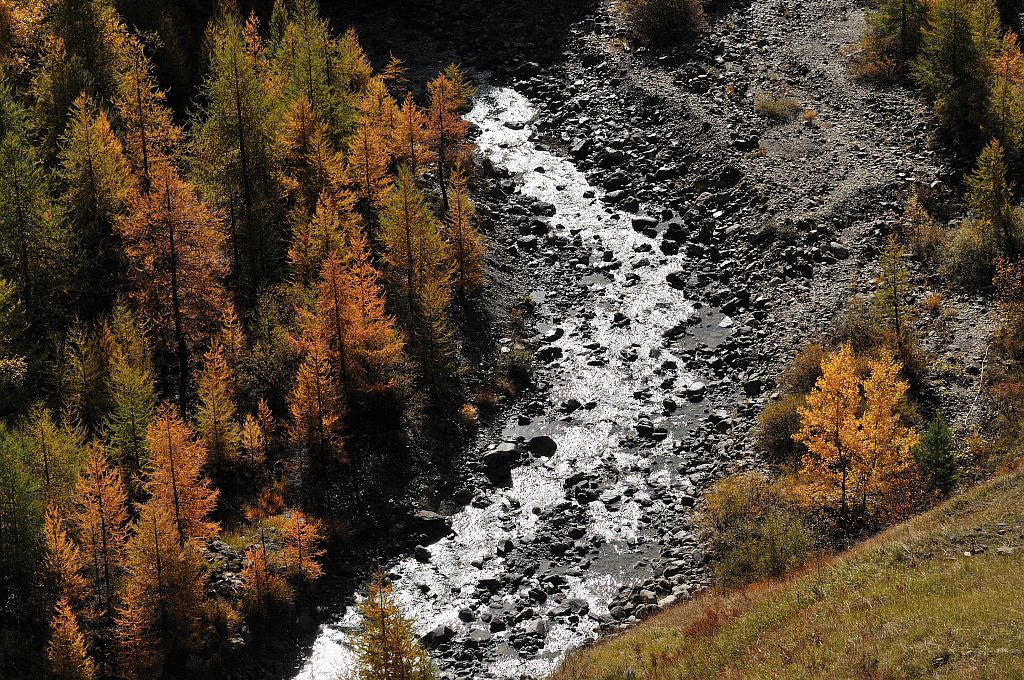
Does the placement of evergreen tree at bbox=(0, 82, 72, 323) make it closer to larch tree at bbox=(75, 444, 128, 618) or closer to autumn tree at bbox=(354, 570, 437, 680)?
larch tree at bbox=(75, 444, 128, 618)

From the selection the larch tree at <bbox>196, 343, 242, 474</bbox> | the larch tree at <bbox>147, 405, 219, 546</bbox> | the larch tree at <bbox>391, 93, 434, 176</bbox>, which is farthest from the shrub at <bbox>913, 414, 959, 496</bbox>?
the larch tree at <bbox>391, 93, 434, 176</bbox>

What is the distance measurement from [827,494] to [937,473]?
4475 mm

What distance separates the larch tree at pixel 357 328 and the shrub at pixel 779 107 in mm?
32087

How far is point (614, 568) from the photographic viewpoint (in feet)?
142

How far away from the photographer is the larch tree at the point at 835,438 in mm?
40250

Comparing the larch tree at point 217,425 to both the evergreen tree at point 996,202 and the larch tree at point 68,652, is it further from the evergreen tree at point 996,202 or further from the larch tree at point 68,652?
the evergreen tree at point 996,202

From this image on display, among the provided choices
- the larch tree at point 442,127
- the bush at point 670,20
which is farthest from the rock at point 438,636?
the bush at point 670,20

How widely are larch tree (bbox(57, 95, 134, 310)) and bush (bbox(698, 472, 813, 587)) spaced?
31389 mm

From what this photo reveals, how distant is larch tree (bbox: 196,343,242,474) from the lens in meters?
44.9

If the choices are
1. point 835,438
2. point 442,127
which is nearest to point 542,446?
point 835,438

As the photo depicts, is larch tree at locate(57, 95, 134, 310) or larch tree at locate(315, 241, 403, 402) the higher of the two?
larch tree at locate(57, 95, 134, 310)

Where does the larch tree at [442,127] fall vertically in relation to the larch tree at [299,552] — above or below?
above

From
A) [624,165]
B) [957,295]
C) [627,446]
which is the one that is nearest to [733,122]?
[624,165]

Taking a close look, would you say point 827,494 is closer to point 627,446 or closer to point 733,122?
point 627,446
